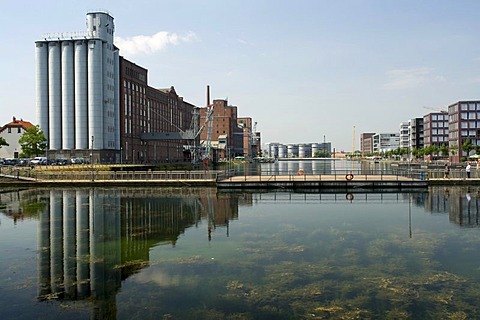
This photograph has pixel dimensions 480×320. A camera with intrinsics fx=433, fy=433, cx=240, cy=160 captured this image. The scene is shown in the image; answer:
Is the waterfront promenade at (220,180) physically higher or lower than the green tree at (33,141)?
lower

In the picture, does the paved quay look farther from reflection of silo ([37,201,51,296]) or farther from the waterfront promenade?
reflection of silo ([37,201,51,296])

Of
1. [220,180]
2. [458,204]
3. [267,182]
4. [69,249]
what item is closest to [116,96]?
[220,180]

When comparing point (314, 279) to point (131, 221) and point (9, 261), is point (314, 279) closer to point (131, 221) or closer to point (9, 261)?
point (9, 261)

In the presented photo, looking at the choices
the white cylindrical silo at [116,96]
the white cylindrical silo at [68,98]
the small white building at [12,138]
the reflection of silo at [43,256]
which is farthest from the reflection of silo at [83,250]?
the small white building at [12,138]

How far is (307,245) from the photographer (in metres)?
28.4

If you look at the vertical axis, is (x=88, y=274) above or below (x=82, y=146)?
below

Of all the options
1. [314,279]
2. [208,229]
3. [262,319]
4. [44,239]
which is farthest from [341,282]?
[44,239]

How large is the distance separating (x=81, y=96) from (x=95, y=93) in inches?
148

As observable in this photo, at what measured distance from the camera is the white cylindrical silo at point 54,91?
107m

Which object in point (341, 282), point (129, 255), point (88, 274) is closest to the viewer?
point (341, 282)

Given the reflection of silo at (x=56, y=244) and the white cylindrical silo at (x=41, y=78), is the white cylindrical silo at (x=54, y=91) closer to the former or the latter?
the white cylindrical silo at (x=41, y=78)

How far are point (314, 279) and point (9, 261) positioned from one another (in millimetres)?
17392

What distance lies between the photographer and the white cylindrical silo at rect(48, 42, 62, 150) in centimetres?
10694

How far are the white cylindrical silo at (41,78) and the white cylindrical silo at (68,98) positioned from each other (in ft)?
16.4
